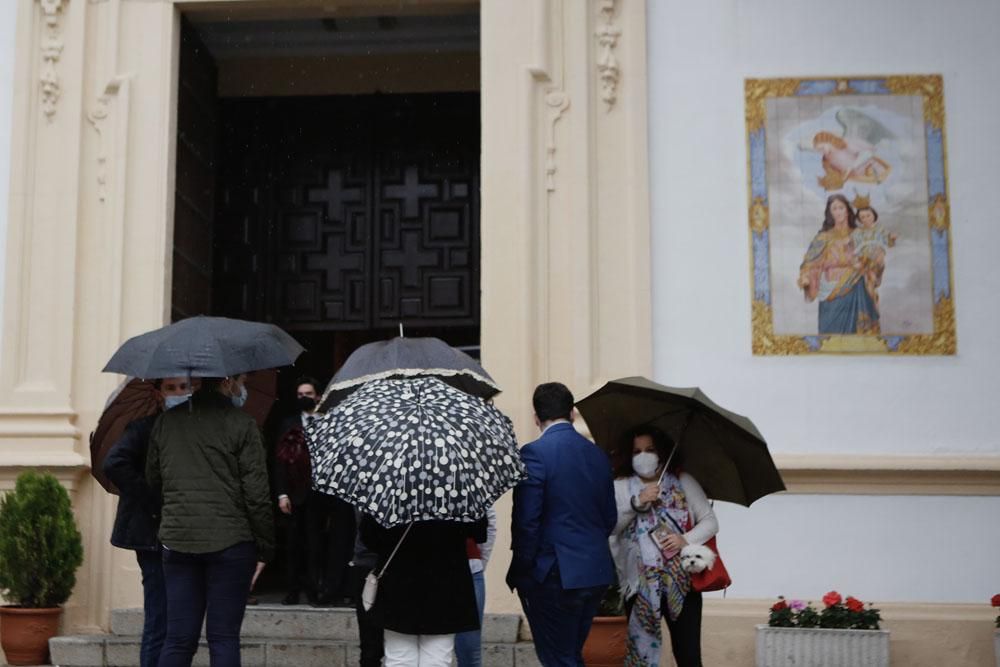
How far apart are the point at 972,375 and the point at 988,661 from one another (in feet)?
6.13

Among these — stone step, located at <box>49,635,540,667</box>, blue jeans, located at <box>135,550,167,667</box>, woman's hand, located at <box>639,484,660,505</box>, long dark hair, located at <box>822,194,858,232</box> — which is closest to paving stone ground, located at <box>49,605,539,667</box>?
stone step, located at <box>49,635,540,667</box>

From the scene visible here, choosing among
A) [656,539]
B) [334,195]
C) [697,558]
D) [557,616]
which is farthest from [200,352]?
[334,195]

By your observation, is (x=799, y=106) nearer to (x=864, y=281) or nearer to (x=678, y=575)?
(x=864, y=281)

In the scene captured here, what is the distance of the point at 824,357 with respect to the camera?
9148mm

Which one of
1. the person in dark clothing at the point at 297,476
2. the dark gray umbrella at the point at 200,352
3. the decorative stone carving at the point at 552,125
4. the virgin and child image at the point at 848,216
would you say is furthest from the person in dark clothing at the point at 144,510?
the virgin and child image at the point at 848,216

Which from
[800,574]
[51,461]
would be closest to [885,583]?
[800,574]

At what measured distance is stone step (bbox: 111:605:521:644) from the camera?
8695 mm

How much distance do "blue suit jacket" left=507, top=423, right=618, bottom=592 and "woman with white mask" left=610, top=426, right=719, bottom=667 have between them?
56cm

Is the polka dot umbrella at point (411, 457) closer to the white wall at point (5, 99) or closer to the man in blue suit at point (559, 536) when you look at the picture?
the man in blue suit at point (559, 536)

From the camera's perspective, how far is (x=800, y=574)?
890 cm

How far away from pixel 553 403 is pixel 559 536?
582mm

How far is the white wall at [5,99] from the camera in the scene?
973 centimetres

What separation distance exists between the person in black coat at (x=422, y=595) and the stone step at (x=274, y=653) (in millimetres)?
3187

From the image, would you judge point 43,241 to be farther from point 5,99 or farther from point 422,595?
point 422,595
